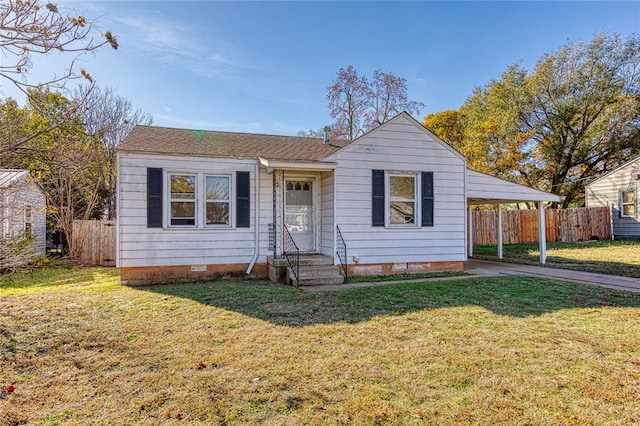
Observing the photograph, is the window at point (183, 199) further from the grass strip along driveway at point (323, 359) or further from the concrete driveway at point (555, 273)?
the concrete driveway at point (555, 273)

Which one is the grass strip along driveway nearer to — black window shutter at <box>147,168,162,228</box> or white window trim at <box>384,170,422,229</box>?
black window shutter at <box>147,168,162,228</box>

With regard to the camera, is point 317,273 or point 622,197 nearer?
point 317,273

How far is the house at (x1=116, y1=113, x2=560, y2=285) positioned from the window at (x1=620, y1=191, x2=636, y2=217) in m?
13.4

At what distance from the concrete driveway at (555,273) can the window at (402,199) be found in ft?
7.53

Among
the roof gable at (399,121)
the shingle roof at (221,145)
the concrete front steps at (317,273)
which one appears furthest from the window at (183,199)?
the roof gable at (399,121)

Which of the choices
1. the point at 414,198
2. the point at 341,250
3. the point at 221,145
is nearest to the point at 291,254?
the point at 341,250

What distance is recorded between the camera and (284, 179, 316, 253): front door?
9828 millimetres

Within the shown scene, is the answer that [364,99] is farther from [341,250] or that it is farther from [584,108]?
[341,250]

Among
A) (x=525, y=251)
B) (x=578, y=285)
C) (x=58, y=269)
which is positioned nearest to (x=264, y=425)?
(x=578, y=285)

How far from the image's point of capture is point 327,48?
53.9ft

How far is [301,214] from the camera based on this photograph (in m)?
9.95

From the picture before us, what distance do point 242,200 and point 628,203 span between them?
1978 cm

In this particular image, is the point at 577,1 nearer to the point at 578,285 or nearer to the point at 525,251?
the point at 525,251

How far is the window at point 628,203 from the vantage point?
18.3m
